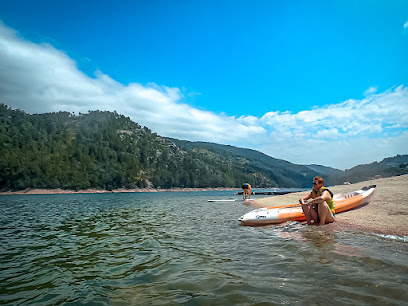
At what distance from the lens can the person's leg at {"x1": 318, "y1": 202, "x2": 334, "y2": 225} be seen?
11969 millimetres

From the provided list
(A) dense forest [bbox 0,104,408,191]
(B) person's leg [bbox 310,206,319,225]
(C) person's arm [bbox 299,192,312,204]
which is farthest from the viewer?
(A) dense forest [bbox 0,104,408,191]

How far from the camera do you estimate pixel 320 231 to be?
436 inches

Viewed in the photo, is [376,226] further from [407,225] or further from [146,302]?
[146,302]

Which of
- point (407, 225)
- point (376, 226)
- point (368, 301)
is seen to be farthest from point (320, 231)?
point (368, 301)

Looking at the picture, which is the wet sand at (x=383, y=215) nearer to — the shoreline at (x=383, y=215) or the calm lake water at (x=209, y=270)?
the shoreline at (x=383, y=215)

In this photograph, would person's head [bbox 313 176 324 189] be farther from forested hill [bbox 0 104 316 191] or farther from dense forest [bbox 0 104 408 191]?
forested hill [bbox 0 104 316 191]

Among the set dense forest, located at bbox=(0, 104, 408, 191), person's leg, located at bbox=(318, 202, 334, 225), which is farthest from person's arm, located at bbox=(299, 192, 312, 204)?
dense forest, located at bbox=(0, 104, 408, 191)

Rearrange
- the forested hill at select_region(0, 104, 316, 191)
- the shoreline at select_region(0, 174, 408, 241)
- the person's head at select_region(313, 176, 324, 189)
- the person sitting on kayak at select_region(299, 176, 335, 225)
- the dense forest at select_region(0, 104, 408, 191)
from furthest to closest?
A: the forested hill at select_region(0, 104, 316, 191) → the dense forest at select_region(0, 104, 408, 191) → the person's head at select_region(313, 176, 324, 189) → the person sitting on kayak at select_region(299, 176, 335, 225) → the shoreline at select_region(0, 174, 408, 241)

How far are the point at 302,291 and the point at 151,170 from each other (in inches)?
7255

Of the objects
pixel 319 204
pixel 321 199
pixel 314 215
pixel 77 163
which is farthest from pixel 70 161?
pixel 321 199

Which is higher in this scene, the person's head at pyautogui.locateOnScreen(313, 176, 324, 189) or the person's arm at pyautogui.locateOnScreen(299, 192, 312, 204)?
the person's head at pyautogui.locateOnScreen(313, 176, 324, 189)

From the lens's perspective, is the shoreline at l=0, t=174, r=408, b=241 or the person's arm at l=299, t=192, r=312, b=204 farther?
the person's arm at l=299, t=192, r=312, b=204

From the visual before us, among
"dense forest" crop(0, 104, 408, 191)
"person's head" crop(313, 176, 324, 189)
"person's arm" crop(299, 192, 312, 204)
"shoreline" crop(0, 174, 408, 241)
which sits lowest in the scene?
"shoreline" crop(0, 174, 408, 241)

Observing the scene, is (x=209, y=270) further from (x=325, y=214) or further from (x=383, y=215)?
(x=383, y=215)
